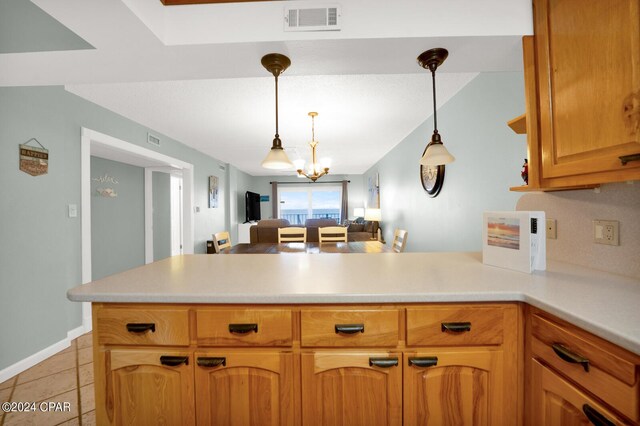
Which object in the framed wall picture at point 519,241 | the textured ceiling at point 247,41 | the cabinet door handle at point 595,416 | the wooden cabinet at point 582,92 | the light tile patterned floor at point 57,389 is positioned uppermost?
the textured ceiling at point 247,41

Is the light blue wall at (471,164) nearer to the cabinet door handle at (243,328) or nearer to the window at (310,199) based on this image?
the cabinet door handle at (243,328)

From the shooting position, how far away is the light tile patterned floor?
59.9 inches

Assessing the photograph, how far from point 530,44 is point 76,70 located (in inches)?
96.8

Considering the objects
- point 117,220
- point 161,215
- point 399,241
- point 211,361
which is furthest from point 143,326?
point 161,215

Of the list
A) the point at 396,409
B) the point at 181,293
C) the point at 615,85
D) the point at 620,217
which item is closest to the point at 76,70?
the point at 181,293

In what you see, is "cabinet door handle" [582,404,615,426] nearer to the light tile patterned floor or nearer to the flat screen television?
the light tile patterned floor

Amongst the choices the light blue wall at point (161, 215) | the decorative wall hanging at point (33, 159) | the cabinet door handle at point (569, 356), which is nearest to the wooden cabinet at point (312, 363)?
the cabinet door handle at point (569, 356)

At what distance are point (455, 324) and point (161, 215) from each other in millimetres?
5726

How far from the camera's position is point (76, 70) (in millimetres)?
1593

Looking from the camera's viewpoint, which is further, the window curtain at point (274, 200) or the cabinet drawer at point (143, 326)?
the window curtain at point (274, 200)

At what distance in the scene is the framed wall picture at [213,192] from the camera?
5.57 m

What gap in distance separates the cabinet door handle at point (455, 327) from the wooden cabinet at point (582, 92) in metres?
0.67

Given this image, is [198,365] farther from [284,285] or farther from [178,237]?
[178,237]

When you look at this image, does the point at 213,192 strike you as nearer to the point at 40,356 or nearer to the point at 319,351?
the point at 40,356
